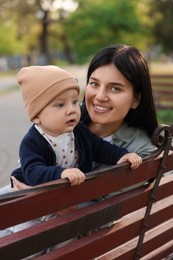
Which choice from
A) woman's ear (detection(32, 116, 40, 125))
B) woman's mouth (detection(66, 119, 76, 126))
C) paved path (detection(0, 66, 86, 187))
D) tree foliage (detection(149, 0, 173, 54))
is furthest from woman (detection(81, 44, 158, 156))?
tree foliage (detection(149, 0, 173, 54))

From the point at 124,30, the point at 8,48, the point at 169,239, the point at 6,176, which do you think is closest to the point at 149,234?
the point at 169,239

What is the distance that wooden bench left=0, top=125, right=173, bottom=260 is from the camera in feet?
5.30

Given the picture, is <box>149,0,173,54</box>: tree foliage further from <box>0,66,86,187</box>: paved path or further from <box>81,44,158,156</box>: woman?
<box>81,44,158,156</box>: woman

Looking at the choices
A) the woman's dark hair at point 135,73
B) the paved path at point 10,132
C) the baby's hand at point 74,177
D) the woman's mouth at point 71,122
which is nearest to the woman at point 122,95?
the woman's dark hair at point 135,73

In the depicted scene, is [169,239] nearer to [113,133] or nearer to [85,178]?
[113,133]

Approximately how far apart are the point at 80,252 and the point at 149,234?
2.15 feet

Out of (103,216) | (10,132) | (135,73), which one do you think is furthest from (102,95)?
(10,132)

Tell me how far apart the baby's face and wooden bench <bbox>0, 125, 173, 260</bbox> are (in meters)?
0.40

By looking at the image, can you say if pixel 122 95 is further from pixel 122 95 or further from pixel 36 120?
pixel 36 120

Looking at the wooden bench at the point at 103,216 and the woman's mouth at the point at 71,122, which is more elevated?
the woman's mouth at the point at 71,122

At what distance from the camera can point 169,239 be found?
2.62 m

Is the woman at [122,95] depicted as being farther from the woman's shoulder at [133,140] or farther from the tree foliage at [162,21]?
the tree foliage at [162,21]

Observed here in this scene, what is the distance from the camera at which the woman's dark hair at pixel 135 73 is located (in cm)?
256

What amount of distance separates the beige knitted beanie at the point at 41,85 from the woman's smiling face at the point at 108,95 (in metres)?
0.36
